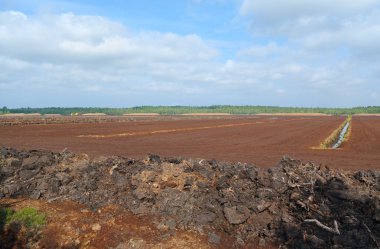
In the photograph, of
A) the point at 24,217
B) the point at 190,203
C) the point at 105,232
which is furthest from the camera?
the point at 190,203

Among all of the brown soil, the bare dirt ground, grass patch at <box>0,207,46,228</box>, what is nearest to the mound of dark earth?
the bare dirt ground

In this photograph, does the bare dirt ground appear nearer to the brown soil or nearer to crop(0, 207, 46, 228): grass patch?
the brown soil

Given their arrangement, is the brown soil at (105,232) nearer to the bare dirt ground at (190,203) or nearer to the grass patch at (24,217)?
the bare dirt ground at (190,203)

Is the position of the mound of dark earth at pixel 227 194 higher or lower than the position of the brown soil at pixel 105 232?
higher

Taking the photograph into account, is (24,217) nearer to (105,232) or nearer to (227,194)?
(105,232)

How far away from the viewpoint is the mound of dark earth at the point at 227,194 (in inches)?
356

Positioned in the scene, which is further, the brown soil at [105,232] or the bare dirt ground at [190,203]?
the brown soil at [105,232]

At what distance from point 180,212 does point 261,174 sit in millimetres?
2885

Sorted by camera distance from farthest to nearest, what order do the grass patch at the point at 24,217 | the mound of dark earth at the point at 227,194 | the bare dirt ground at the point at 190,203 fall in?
the grass patch at the point at 24,217 < the bare dirt ground at the point at 190,203 < the mound of dark earth at the point at 227,194

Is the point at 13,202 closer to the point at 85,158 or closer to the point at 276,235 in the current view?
the point at 85,158

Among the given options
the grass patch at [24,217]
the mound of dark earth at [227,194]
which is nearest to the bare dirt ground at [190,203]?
the mound of dark earth at [227,194]

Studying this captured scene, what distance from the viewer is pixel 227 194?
35.6 ft

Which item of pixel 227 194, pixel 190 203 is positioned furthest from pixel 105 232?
pixel 227 194

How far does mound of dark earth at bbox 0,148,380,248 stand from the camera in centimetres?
904
